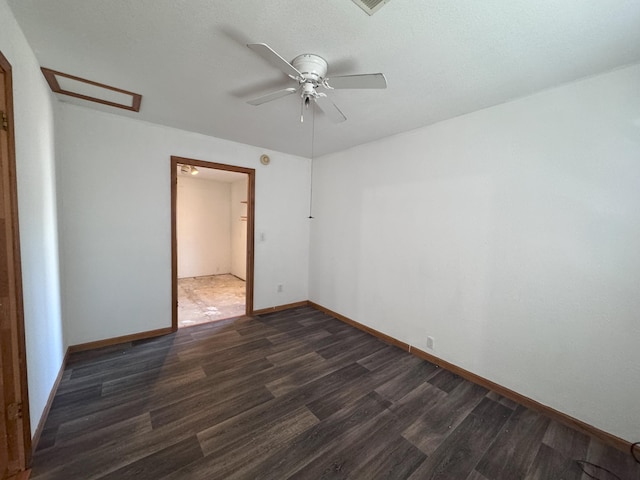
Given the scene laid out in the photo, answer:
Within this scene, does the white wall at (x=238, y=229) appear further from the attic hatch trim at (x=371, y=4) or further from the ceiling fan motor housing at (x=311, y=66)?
the attic hatch trim at (x=371, y=4)

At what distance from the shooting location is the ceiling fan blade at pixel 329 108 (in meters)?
1.75

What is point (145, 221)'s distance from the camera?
281 centimetres

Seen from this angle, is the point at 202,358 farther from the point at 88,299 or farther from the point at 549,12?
the point at 549,12

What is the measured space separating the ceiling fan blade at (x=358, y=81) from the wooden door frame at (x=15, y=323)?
1.67 metres

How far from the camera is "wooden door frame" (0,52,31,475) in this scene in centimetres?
125

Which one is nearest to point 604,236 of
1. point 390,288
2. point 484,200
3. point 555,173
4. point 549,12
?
point 555,173

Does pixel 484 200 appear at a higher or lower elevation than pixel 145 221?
higher

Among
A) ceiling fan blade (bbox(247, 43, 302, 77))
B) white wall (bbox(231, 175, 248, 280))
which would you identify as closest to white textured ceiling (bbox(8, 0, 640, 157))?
ceiling fan blade (bbox(247, 43, 302, 77))

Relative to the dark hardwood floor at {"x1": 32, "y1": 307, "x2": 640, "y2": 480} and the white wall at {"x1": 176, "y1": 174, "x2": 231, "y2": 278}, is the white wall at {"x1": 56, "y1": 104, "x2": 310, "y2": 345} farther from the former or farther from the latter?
the white wall at {"x1": 176, "y1": 174, "x2": 231, "y2": 278}

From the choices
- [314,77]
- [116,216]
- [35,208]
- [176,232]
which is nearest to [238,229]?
[176,232]

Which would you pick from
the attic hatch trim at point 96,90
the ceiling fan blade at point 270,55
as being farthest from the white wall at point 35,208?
the ceiling fan blade at point 270,55

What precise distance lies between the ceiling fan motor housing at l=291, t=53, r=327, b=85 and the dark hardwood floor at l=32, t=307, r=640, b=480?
7.67 ft

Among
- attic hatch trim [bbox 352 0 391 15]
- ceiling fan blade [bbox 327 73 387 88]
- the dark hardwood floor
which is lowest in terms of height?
the dark hardwood floor

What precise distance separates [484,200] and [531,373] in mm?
1449
